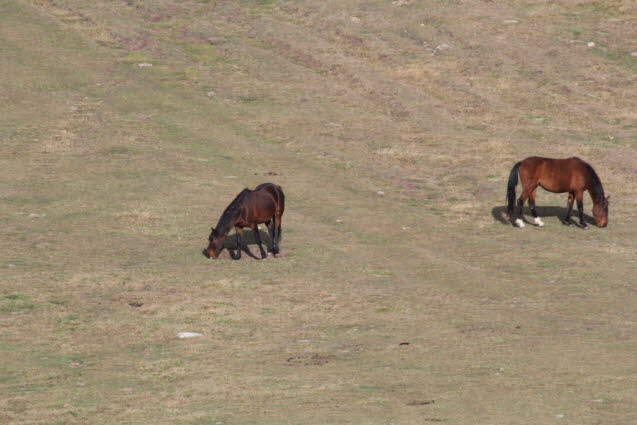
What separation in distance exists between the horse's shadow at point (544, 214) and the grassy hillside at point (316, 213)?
0.12 meters

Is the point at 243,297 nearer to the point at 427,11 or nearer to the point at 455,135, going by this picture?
the point at 455,135

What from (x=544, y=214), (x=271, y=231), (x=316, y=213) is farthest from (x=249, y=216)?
(x=544, y=214)

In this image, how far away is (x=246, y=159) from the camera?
3384 cm

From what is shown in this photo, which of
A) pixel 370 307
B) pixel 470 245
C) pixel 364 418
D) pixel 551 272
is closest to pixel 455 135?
pixel 470 245

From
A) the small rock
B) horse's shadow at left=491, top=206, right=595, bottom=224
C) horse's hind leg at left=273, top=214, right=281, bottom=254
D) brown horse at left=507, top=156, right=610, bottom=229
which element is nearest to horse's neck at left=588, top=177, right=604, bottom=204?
brown horse at left=507, top=156, right=610, bottom=229

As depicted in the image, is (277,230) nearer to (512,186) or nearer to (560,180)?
(512,186)

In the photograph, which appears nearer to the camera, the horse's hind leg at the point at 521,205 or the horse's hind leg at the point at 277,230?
the horse's hind leg at the point at 277,230

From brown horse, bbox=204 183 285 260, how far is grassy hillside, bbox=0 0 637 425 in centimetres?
46

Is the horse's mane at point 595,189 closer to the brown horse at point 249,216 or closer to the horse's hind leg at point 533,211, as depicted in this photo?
the horse's hind leg at point 533,211

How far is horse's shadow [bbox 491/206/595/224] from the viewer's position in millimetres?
27984

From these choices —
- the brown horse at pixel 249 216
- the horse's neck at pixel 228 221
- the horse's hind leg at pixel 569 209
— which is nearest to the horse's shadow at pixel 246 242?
the brown horse at pixel 249 216

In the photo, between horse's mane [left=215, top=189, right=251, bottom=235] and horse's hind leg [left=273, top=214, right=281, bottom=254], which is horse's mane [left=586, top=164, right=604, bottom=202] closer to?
horse's hind leg [left=273, top=214, right=281, bottom=254]

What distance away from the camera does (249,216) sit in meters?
23.3

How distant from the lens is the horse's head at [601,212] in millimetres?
27156
